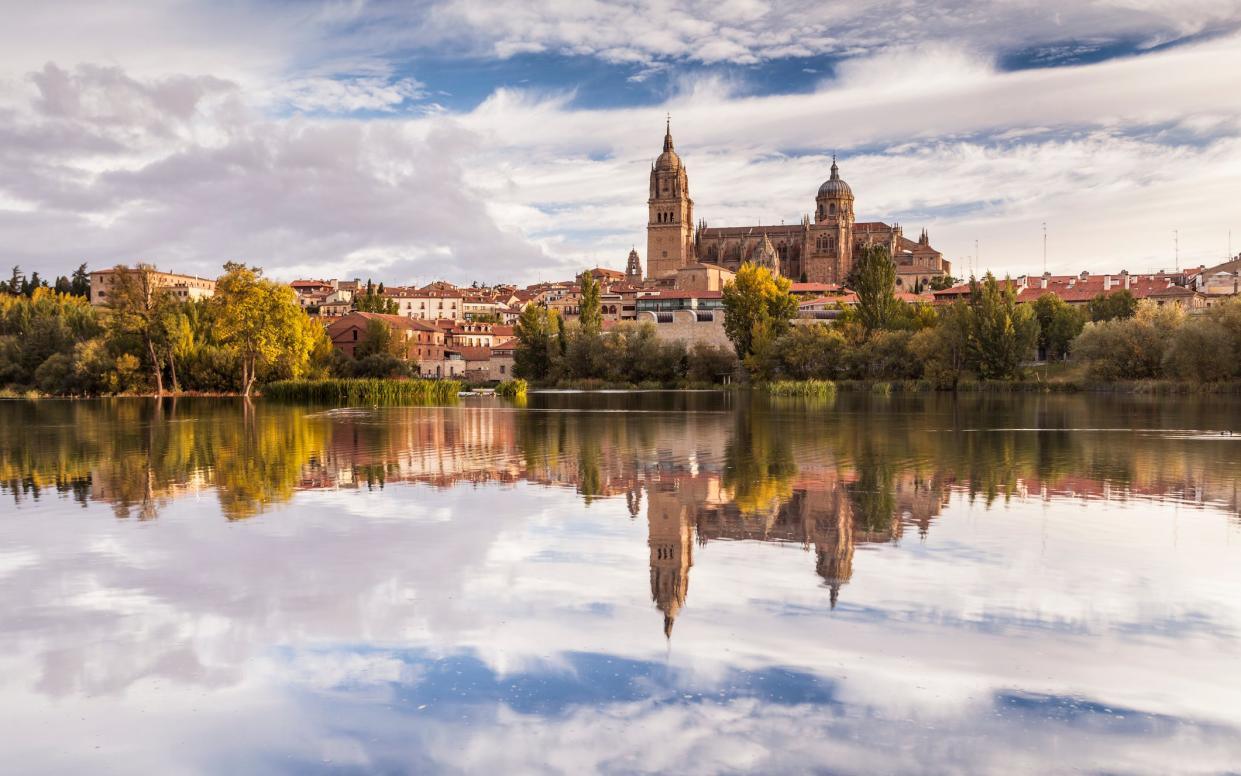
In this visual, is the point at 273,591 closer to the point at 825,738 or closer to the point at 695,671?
the point at 695,671

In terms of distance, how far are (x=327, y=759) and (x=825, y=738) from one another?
2772 millimetres

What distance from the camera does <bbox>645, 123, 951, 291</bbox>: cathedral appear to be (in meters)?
145

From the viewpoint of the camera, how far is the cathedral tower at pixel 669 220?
15788 cm

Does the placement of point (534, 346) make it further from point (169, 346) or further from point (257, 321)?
point (169, 346)

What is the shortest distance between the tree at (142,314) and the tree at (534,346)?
2906cm

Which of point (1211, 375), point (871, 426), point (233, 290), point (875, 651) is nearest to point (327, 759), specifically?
point (875, 651)

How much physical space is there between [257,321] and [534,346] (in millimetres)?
28310

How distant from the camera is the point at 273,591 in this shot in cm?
904

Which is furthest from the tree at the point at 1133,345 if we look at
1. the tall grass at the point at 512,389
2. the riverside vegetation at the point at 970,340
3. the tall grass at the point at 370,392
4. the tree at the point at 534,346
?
the tree at the point at 534,346

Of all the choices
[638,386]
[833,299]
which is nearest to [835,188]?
[833,299]

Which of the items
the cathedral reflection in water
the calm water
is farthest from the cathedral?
the calm water

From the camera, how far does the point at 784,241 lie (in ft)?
502

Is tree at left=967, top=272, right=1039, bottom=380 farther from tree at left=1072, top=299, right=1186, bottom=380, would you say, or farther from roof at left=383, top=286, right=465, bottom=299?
roof at left=383, top=286, right=465, bottom=299

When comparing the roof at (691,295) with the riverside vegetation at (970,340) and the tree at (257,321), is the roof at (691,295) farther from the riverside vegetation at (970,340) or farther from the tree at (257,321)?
the tree at (257,321)
